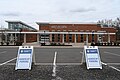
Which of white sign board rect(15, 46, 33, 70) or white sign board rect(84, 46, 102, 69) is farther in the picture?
white sign board rect(84, 46, 102, 69)

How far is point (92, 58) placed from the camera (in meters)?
9.57

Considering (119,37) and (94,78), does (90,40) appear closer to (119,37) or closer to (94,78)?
(119,37)

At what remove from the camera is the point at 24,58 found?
946 centimetres

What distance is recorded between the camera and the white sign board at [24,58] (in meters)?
9.17

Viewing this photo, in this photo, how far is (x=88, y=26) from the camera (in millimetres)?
63188

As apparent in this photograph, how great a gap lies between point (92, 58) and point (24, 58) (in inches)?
140

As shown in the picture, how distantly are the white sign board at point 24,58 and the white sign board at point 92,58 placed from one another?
3.01 metres

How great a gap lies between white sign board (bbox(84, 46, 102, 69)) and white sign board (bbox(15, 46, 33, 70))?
3.01 meters

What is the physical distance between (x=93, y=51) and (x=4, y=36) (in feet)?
183

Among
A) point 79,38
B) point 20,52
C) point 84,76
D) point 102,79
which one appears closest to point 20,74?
point 20,52

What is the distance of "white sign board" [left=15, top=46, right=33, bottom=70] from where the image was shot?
9170mm

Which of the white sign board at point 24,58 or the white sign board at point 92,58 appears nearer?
the white sign board at point 24,58

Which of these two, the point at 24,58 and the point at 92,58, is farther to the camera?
the point at 92,58

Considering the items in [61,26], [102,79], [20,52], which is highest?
[61,26]
